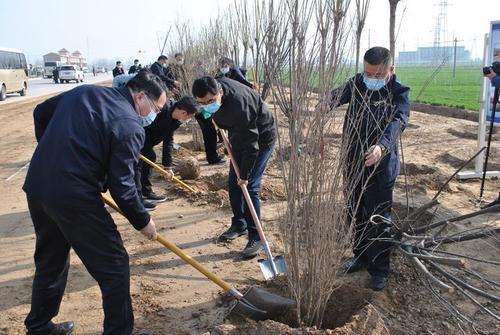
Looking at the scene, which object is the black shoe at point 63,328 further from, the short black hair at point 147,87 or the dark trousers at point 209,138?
the dark trousers at point 209,138

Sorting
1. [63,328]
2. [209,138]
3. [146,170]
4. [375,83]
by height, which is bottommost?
[63,328]

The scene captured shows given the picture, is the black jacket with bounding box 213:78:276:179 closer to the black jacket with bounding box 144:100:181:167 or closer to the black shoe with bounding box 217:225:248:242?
the black shoe with bounding box 217:225:248:242

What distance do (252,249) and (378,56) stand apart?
1.98 meters

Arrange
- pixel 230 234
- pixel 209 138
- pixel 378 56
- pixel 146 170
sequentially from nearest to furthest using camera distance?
1. pixel 378 56
2. pixel 230 234
3. pixel 146 170
4. pixel 209 138

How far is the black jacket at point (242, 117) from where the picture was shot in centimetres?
378

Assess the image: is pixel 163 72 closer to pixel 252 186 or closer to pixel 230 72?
pixel 230 72

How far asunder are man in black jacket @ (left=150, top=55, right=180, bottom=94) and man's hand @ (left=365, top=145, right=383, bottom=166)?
705 cm

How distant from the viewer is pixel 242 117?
3785mm

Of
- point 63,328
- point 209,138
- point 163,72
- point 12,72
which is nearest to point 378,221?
point 63,328

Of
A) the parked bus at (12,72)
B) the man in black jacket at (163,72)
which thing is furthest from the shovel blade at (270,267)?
the parked bus at (12,72)

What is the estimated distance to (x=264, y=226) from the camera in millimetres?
4891

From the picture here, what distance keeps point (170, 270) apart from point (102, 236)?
5.36 feet

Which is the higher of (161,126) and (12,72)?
(12,72)

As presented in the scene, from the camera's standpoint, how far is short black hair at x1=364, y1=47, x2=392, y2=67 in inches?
122
